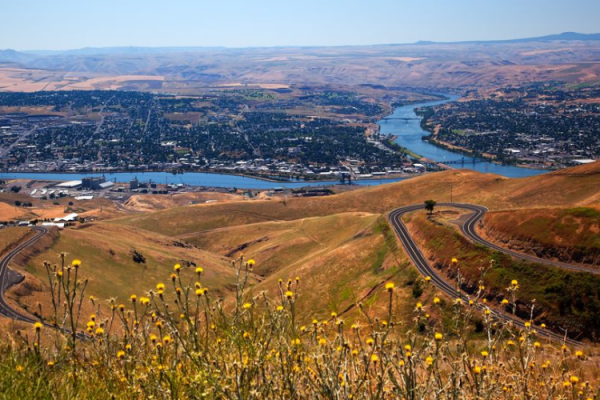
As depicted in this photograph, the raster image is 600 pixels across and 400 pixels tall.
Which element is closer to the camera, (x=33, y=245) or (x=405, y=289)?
(x=405, y=289)

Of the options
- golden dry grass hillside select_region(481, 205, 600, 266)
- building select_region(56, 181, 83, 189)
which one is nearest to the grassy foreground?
golden dry grass hillside select_region(481, 205, 600, 266)

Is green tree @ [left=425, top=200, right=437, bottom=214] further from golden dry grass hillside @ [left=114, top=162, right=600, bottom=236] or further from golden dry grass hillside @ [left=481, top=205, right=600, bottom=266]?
golden dry grass hillside @ [left=114, top=162, right=600, bottom=236]

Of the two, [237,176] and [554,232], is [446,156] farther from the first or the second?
[554,232]

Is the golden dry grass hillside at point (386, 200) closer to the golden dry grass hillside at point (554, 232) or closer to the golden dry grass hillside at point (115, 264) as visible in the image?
the golden dry grass hillside at point (115, 264)

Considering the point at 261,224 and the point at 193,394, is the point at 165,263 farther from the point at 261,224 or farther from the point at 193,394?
the point at 193,394

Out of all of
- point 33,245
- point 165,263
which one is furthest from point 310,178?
point 33,245

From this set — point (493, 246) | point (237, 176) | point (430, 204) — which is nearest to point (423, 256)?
point (493, 246)

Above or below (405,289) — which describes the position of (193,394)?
above
